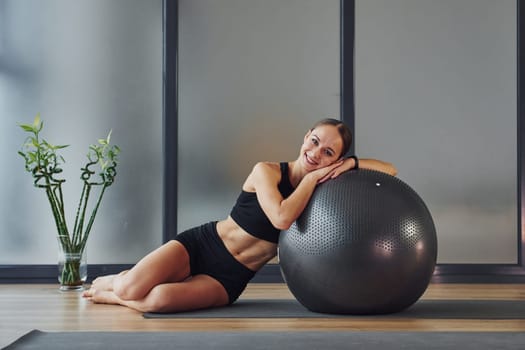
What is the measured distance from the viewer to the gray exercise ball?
2.94m

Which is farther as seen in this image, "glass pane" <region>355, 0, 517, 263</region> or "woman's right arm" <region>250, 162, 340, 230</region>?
"glass pane" <region>355, 0, 517, 263</region>

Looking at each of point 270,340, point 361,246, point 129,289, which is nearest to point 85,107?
point 129,289

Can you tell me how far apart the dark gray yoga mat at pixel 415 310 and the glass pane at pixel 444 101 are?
1.12m

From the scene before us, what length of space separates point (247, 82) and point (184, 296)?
184 cm

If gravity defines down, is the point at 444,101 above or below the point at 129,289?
above

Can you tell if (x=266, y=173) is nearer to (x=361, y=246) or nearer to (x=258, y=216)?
(x=258, y=216)

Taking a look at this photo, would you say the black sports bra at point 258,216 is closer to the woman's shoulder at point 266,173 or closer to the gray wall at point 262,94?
the woman's shoulder at point 266,173

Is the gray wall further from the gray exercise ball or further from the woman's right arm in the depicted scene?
the gray exercise ball

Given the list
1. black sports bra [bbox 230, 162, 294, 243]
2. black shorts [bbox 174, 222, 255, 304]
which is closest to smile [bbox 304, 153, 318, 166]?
black sports bra [bbox 230, 162, 294, 243]

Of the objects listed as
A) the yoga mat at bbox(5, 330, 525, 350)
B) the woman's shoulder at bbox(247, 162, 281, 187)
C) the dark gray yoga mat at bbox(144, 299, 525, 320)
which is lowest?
the dark gray yoga mat at bbox(144, 299, 525, 320)

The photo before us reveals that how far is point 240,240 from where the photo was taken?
3338 millimetres

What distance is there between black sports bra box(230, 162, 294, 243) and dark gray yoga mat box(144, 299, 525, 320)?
12.7 inches

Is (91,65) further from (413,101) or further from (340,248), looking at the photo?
(340,248)

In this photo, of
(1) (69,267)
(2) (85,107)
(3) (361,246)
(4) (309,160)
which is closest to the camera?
(3) (361,246)
